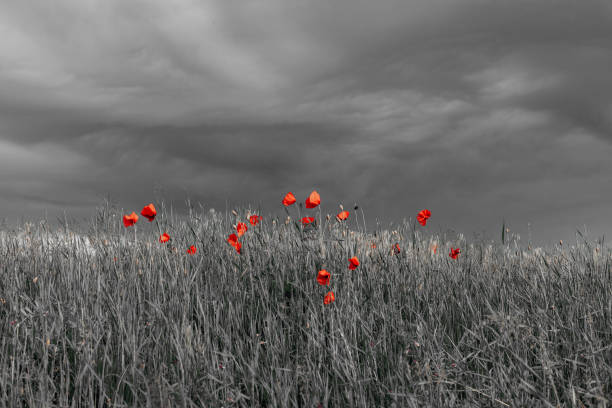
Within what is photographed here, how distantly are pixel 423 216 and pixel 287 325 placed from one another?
2053 millimetres

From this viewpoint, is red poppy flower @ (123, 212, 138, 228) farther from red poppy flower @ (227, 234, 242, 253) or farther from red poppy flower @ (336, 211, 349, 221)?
red poppy flower @ (336, 211, 349, 221)

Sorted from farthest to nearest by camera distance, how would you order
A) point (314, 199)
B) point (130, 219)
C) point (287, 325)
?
point (130, 219) < point (314, 199) < point (287, 325)

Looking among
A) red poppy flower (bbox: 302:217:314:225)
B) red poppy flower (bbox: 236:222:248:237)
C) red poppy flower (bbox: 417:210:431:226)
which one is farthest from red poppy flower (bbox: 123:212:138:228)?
red poppy flower (bbox: 417:210:431:226)

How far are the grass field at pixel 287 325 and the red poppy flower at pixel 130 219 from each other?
10.3 inches

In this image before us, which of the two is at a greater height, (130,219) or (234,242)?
(130,219)

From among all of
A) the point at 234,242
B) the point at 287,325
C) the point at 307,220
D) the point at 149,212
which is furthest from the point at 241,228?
the point at 287,325

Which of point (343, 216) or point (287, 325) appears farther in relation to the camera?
point (343, 216)

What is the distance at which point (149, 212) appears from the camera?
13.9ft

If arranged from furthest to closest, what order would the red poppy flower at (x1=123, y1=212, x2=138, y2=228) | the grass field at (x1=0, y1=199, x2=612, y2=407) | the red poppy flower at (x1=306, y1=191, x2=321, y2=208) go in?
the red poppy flower at (x1=123, y1=212, x2=138, y2=228) < the red poppy flower at (x1=306, y1=191, x2=321, y2=208) < the grass field at (x1=0, y1=199, x2=612, y2=407)

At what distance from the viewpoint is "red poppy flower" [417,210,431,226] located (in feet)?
15.0

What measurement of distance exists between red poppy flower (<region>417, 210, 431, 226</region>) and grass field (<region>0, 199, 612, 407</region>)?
0.27 m

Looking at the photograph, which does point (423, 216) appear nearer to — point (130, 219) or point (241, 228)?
point (241, 228)

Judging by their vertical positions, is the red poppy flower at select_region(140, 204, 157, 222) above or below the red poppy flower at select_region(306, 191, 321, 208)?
above

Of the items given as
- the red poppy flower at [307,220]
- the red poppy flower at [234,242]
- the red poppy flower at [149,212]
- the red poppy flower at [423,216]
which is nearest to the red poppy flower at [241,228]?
the red poppy flower at [234,242]
